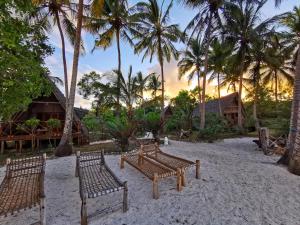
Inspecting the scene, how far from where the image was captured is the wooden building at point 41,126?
11.2 m

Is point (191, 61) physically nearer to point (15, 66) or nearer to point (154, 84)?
point (154, 84)

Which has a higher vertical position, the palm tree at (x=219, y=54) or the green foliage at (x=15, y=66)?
the palm tree at (x=219, y=54)

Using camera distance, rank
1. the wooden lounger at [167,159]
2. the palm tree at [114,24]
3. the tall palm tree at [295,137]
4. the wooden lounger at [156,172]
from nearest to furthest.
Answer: the wooden lounger at [156,172]
the wooden lounger at [167,159]
the tall palm tree at [295,137]
the palm tree at [114,24]

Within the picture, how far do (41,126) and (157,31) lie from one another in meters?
12.1

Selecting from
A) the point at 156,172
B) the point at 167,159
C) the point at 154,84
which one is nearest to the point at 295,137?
the point at 167,159

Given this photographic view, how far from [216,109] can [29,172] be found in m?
24.5

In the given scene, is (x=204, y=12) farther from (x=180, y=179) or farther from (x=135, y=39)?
(x=180, y=179)

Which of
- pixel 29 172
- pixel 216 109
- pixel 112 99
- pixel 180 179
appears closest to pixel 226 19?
pixel 112 99

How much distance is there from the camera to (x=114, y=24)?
623 inches

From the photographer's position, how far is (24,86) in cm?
374

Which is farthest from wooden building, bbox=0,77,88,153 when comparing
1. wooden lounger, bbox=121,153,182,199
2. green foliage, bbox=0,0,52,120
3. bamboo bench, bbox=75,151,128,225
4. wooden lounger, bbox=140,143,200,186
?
wooden lounger, bbox=121,153,182,199

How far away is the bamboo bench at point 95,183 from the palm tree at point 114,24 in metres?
10.2

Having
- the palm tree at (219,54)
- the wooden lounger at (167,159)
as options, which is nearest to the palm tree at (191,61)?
the palm tree at (219,54)

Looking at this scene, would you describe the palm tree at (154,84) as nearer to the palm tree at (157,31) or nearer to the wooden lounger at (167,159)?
the palm tree at (157,31)
